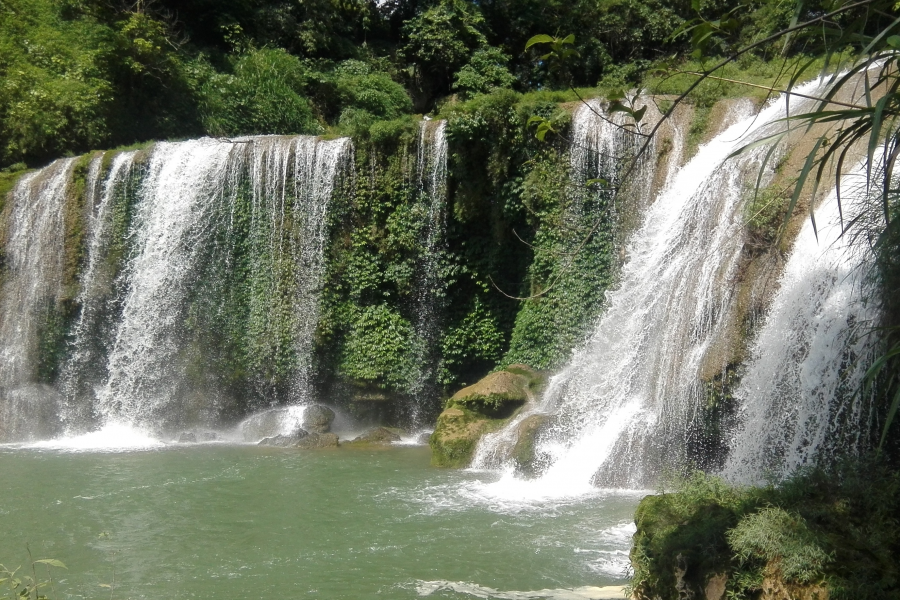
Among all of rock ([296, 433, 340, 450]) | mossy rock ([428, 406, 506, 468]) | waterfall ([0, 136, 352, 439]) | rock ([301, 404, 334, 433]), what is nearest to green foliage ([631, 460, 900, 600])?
mossy rock ([428, 406, 506, 468])

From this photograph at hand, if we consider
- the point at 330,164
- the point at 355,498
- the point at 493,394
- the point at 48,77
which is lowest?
the point at 355,498

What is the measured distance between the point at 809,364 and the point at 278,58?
658 inches

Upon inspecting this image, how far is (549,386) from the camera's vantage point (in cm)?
1232

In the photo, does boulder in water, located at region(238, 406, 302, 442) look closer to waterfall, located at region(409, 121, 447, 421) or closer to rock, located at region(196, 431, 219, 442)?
rock, located at region(196, 431, 219, 442)

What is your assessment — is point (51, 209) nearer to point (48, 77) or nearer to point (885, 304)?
point (48, 77)

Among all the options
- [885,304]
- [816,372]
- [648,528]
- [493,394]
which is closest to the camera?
[648,528]

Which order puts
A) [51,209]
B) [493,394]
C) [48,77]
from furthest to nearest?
[48,77] < [51,209] < [493,394]

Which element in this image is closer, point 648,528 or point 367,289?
point 648,528

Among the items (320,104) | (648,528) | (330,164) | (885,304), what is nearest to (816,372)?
(885,304)

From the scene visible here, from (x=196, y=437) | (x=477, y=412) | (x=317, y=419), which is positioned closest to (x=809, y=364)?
(x=477, y=412)

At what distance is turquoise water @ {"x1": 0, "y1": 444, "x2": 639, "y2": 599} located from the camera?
6551 millimetres

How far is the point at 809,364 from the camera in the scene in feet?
25.8

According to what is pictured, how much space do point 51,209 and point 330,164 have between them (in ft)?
17.5

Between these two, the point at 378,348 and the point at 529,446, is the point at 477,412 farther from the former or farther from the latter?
the point at 378,348
